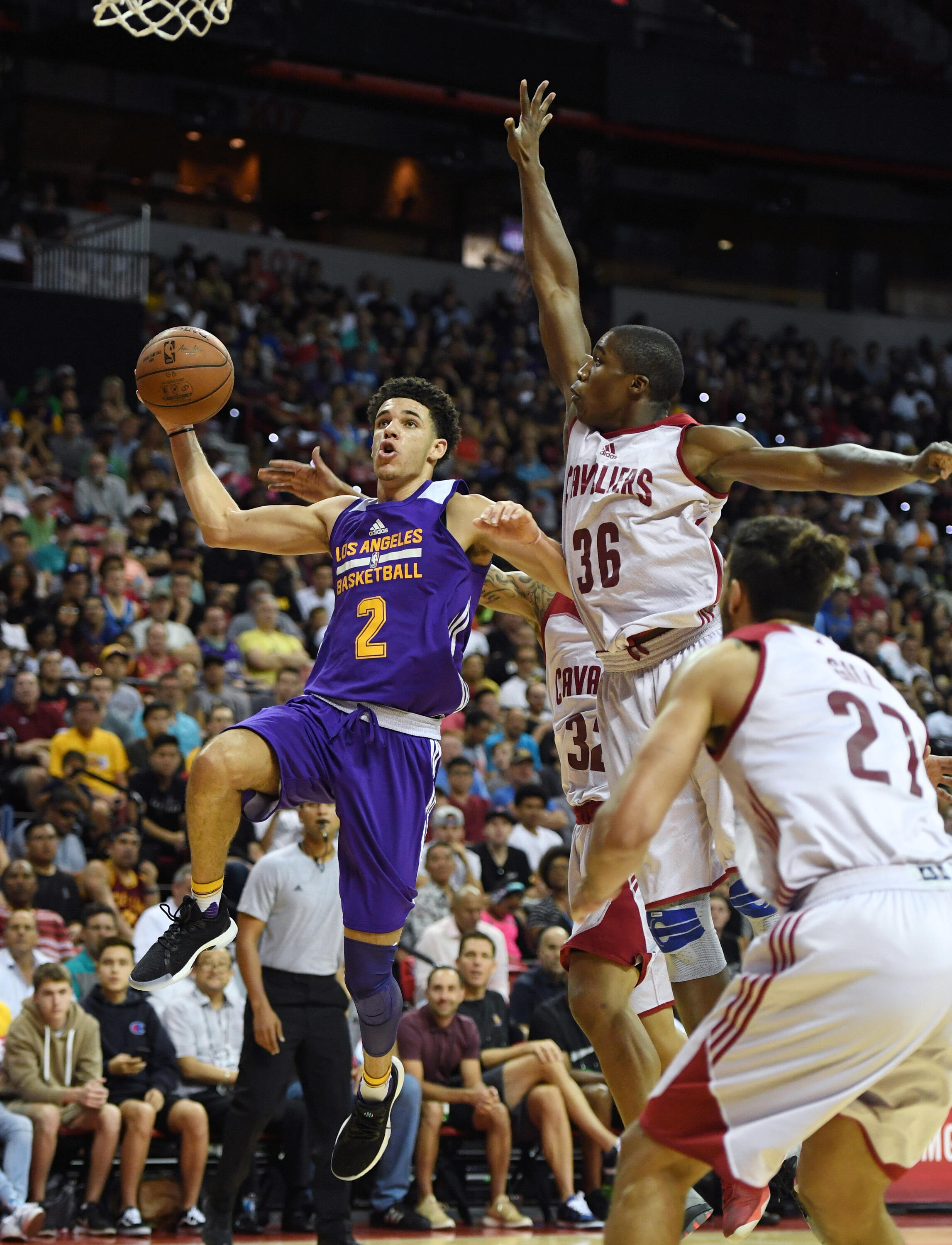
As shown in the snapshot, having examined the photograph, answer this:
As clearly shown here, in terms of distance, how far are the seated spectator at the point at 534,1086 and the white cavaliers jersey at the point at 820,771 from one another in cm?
635

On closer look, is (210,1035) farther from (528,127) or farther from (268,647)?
(528,127)

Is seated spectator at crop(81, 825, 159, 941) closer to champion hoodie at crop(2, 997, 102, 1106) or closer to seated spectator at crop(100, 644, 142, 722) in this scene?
champion hoodie at crop(2, 997, 102, 1106)

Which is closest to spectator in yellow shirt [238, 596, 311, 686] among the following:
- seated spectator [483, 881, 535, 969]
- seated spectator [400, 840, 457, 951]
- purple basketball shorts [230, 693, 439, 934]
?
seated spectator [400, 840, 457, 951]

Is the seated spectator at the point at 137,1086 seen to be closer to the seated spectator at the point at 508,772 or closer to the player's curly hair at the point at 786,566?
the seated spectator at the point at 508,772

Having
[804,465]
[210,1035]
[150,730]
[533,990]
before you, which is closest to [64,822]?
[150,730]

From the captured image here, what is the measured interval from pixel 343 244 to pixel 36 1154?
1891cm

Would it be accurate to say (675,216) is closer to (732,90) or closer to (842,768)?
(732,90)

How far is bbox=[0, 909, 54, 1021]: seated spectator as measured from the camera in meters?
9.55

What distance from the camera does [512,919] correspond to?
1155 cm

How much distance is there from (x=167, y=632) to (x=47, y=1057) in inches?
178

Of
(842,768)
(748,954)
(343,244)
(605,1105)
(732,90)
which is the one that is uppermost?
(732,90)

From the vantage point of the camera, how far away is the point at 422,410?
6.18 m

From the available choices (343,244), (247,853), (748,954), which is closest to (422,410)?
(748,954)

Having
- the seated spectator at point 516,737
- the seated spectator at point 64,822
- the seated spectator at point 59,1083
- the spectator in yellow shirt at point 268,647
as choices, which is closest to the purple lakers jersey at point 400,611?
the seated spectator at point 59,1083
